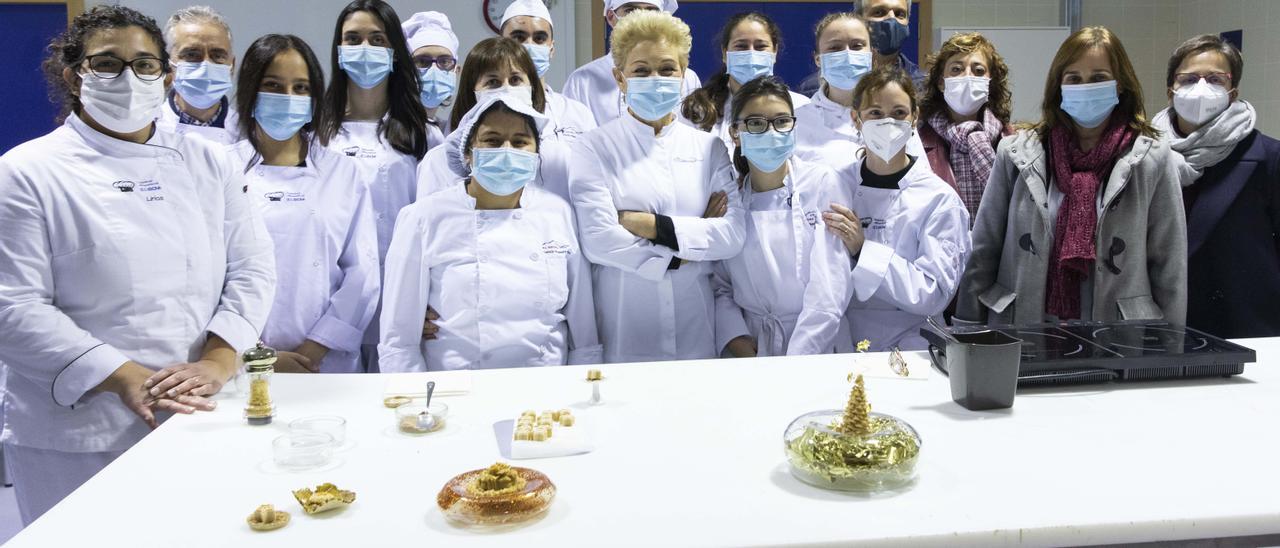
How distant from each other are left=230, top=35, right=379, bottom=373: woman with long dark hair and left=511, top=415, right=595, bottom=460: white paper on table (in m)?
1.36

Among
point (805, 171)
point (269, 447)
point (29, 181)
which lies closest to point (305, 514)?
point (269, 447)

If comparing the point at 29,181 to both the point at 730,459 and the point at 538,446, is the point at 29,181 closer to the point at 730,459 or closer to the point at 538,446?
the point at 538,446

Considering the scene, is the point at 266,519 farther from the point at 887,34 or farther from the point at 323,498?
the point at 887,34

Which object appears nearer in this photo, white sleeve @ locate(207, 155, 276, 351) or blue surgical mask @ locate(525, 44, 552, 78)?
white sleeve @ locate(207, 155, 276, 351)

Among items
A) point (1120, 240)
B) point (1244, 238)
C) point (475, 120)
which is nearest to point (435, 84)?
point (475, 120)

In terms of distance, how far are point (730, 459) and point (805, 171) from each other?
4.82ft

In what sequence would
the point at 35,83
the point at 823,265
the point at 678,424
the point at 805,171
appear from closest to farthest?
the point at 678,424 → the point at 823,265 → the point at 805,171 → the point at 35,83

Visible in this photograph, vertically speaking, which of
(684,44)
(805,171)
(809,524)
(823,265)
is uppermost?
(684,44)

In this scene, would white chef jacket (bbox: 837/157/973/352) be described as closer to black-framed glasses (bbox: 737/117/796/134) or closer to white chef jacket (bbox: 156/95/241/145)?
black-framed glasses (bbox: 737/117/796/134)

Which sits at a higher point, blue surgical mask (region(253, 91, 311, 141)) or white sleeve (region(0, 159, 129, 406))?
blue surgical mask (region(253, 91, 311, 141))

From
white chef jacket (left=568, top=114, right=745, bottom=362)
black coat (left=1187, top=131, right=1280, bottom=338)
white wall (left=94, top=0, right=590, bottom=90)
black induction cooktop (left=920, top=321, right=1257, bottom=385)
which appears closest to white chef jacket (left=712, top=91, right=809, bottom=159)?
white chef jacket (left=568, top=114, right=745, bottom=362)

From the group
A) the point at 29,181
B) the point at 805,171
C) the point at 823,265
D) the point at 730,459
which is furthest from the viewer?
the point at 805,171

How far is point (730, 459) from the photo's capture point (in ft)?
4.68

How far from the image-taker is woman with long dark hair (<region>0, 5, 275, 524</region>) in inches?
72.9
